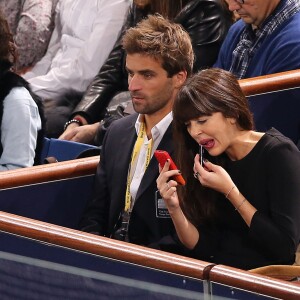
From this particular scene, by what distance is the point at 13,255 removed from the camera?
261cm

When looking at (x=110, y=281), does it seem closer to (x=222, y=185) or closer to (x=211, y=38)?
(x=222, y=185)

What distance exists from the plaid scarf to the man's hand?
0.85 m

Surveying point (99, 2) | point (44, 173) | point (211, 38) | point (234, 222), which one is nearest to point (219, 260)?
point (234, 222)

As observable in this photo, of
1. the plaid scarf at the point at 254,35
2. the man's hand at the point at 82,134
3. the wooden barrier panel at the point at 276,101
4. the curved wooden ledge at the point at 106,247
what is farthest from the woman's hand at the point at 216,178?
the man's hand at the point at 82,134

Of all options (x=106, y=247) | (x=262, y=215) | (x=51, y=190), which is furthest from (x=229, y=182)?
(x=51, y=190)

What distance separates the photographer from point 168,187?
3029mm

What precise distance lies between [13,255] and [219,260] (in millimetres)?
791

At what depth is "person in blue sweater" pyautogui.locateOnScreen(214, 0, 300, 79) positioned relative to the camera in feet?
13.2

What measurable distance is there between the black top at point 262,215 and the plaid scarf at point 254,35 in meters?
1.09

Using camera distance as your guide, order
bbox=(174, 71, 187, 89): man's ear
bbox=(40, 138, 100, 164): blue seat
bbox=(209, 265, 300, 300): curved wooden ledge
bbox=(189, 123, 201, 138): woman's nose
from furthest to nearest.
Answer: bbox=(40, 138, 100, 164): blue seat
bbox=(174, 71, 187, 89): man's ear
bbox=(189, 123, 201, 138): woman's nose
bbox=(209, 265, 300, 300): curved wooden ledge

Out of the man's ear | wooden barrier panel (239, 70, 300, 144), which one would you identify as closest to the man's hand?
wooden barrier panel (239, 70, 300, 144)

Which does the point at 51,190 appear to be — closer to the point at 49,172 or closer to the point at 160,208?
the point at 49,172

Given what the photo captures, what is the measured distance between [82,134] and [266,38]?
3.61 ft

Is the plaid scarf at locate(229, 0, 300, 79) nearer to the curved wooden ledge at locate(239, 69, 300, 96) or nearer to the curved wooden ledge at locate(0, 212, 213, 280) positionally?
the curved wooden ledge at locate(239, 69, 300, 96)
